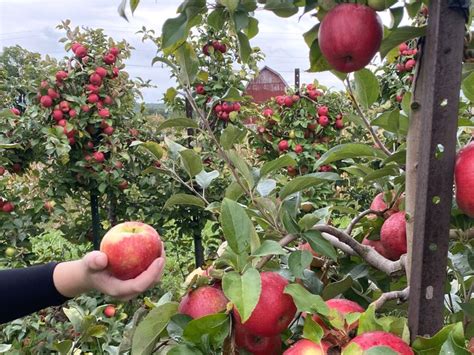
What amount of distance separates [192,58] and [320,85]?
325cm

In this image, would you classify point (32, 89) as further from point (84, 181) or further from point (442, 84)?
point (442, 84)

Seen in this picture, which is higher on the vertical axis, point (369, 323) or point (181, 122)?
point (181, 122)

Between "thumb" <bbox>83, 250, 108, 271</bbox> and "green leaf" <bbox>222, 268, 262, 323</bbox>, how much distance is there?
0.37 m

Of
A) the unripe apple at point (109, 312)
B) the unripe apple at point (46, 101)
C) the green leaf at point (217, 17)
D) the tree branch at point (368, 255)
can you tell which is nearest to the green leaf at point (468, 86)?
the tree branch at point (368, 255)

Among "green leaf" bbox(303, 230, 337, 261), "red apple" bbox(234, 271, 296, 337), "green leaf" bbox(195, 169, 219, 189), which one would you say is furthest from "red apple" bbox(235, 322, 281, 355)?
"green leaf" bbox(195, 169, 219, 189)

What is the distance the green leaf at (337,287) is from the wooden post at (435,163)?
0.48ft

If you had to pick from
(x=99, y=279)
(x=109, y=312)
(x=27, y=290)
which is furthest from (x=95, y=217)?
(x=99, y=279)

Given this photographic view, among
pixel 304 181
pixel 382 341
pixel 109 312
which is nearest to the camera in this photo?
pixel 382 341

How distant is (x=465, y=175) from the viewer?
0.54 metres

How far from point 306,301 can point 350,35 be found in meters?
0.28

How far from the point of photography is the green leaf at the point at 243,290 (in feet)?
1.74

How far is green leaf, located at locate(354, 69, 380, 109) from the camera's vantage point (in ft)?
2.52

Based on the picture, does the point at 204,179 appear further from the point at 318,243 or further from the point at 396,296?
the point at 396,296

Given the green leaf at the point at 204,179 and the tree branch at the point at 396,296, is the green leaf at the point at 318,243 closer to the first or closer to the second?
the tree branch at the point at 396,296
